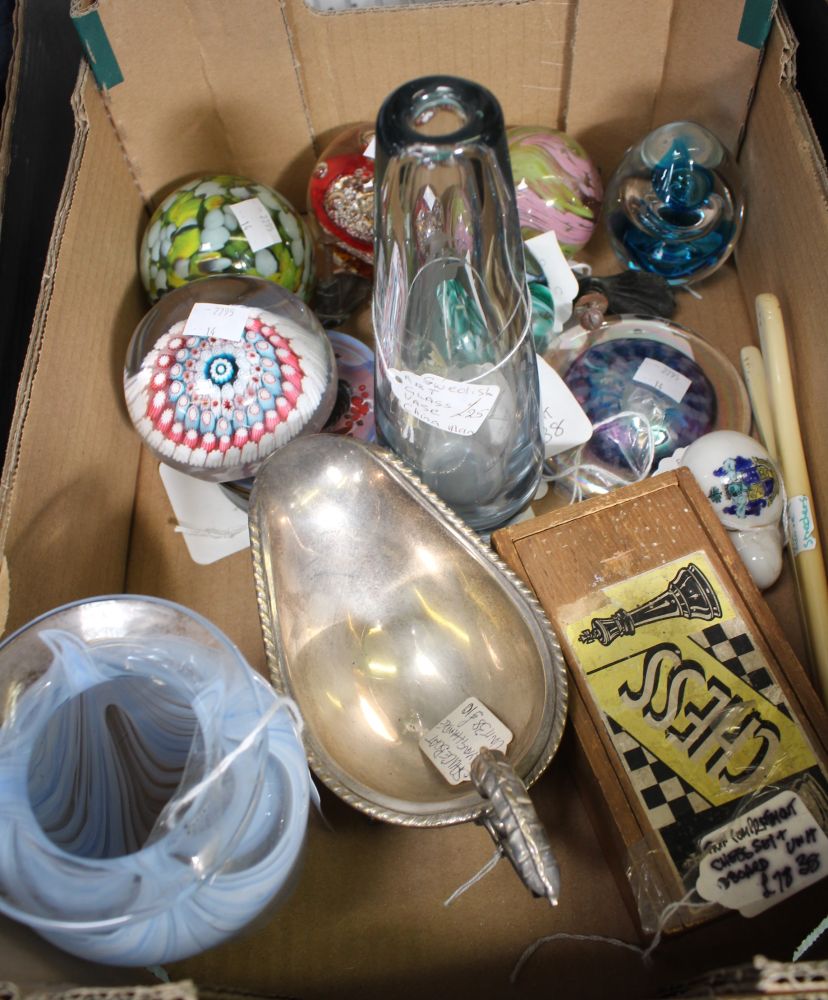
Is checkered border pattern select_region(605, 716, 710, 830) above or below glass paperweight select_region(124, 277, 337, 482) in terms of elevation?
below

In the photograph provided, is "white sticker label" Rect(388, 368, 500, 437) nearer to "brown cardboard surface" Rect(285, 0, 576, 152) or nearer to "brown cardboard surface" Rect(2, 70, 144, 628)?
"brown cardboard surface" Rect(2, 70, 144, 628)

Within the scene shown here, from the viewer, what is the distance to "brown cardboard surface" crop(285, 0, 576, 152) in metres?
0.67

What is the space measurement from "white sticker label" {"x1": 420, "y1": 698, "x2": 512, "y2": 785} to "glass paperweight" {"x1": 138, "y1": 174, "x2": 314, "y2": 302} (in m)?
0.34

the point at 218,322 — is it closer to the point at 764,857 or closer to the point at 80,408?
the point at 80,408

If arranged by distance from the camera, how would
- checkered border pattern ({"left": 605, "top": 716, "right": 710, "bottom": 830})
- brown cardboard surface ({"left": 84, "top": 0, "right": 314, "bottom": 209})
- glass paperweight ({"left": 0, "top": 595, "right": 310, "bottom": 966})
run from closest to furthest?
glass paperweight ({"left": 0, "top": 595, "right": 310, "bottom": 966}), checkered border pattern ({"left": 605, "top": 716, "right": 710, "bottom": 830}), brown cardboard surface ({"left": 84, "top": 0, "right": 314, "bottom": 209})

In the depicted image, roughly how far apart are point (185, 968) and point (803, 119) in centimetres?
68

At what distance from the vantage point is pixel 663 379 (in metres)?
0.63

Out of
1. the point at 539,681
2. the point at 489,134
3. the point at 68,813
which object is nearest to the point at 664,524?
the point at 539,681

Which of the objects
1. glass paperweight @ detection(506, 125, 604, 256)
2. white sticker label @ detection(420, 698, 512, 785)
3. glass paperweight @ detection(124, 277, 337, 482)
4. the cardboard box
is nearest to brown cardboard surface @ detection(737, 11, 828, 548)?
the cardboard box

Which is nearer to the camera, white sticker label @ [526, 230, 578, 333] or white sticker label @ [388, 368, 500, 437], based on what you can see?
white sticker label @ [388, 368, 500, 437]

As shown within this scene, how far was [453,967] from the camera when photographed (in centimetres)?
51

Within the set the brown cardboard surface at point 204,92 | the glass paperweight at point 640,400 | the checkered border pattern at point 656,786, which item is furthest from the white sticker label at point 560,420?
the brown cardboard surface at point 204,92

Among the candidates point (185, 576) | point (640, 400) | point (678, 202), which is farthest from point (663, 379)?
point (185, 576)

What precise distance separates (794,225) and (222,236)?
0.42 m
